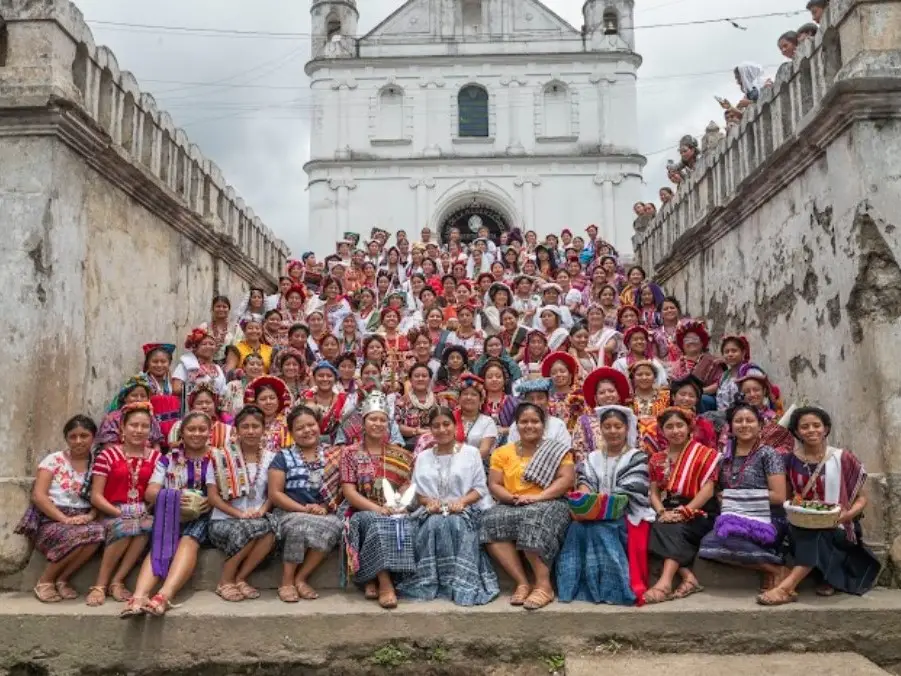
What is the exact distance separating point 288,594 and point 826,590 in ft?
10.1

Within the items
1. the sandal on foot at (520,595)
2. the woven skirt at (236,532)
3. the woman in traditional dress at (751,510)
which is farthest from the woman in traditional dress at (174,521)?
the woman in traditional dress at (751,510)

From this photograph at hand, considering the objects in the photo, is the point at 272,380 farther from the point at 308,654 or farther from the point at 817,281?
the point at 817,281

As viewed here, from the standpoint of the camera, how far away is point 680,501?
16.8 ft

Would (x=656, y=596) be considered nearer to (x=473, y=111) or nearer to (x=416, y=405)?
(x=416, y=405)

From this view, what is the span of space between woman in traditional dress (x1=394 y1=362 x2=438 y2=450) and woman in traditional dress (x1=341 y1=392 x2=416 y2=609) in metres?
0.77

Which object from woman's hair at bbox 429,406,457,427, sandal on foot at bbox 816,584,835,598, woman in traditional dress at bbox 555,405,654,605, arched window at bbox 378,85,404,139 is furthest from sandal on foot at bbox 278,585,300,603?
arched window at bbox 378,85,404,139

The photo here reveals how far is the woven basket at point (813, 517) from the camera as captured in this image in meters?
4.55

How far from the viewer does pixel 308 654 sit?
176 inches

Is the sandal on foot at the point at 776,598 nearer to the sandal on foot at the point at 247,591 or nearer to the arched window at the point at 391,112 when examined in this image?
the sandal on foot at the point at 247,591

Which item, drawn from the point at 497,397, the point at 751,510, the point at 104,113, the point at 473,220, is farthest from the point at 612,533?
the point at 473,220

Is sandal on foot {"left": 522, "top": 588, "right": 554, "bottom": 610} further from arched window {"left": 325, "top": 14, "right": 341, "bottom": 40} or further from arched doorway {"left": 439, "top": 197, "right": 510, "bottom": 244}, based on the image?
arched window {"left": 325, "top": 14, "right": 341, "bottom": 40}

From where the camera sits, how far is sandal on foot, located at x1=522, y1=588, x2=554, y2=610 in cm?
457

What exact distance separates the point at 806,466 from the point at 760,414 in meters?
0.82

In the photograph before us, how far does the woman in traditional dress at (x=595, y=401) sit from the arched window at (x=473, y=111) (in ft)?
66.3
